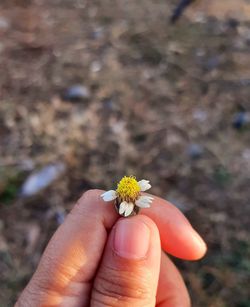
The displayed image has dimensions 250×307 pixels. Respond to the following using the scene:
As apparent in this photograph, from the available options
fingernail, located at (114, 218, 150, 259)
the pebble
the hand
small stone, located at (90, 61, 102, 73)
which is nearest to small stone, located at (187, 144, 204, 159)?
the pebble

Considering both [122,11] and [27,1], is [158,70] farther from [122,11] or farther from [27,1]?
[27,1]

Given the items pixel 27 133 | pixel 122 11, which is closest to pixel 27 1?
pixel 122 11

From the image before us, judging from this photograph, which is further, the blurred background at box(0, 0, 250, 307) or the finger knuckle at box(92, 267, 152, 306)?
the blurred background at box(0, 0, 250, 307)

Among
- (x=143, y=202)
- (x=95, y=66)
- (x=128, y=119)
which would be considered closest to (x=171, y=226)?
(x=143, y=202)

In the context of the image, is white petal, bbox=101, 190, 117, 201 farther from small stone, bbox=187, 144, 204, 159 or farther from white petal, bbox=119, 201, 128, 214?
small stone, bbox=187, 144, 204, 159

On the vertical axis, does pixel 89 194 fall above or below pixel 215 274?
above

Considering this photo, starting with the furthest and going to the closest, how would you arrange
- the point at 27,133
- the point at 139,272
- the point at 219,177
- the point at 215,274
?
the point at 27,133 → the point at 219,177 → the point at 215,274 → the point at 139,272

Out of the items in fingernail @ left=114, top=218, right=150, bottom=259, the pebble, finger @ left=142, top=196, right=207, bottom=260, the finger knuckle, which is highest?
fingernail @ left=114, top=218, right=150, bottom=259
